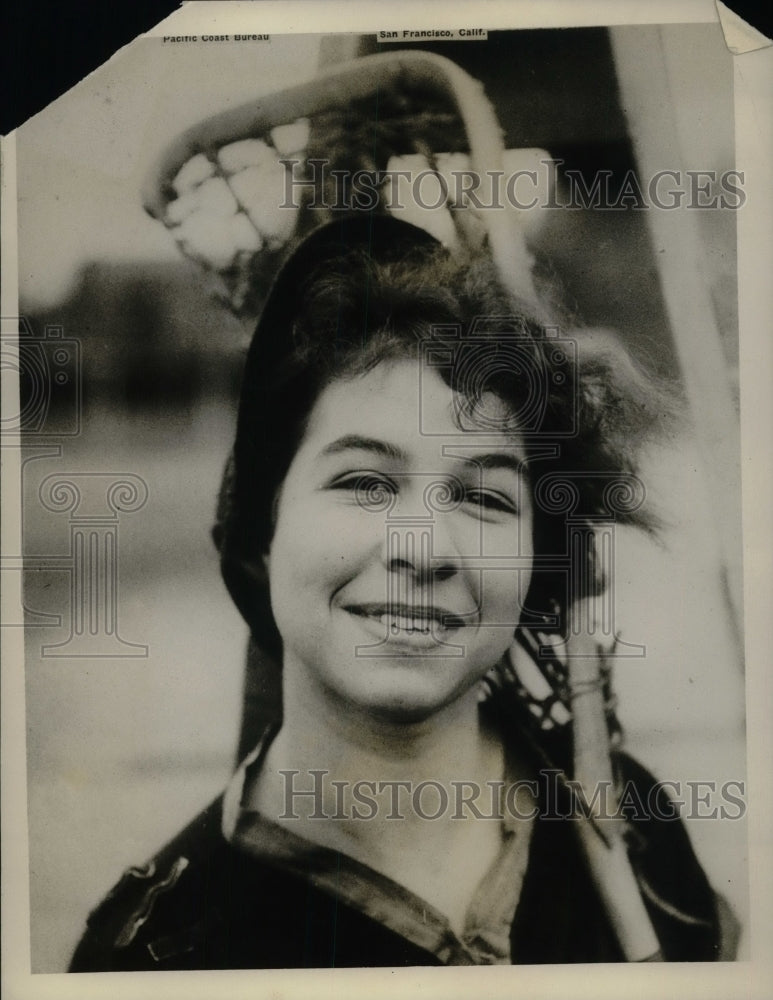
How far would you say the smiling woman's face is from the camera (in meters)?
0.97

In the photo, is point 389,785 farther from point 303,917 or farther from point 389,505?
point 389,505

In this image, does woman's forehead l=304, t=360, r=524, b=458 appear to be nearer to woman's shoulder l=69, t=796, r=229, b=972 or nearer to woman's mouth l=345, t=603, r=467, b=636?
woman's mouth l=345, t=603, r=467, b=636

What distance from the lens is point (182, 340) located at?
3.23 feet

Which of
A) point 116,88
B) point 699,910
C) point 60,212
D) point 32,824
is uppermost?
point 116,88

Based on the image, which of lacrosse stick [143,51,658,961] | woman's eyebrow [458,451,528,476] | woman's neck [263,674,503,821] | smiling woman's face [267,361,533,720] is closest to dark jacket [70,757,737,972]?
woman's neck [263,674,503,821]

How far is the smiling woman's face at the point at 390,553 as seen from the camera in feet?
3.18

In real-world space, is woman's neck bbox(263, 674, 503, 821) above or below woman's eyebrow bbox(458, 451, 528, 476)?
below

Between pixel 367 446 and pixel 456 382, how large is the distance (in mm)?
137

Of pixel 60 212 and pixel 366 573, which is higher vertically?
pixel 60 212

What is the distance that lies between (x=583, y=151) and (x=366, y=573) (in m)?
0.60

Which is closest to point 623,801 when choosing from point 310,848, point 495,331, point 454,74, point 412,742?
point 412,742

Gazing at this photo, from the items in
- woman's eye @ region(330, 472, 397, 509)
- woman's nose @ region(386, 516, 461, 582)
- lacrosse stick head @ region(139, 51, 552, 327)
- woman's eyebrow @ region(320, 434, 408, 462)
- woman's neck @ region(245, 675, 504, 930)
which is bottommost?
woman's neck @ region(245, 675, 504, 930)

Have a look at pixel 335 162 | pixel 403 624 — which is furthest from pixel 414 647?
pixel 335 162

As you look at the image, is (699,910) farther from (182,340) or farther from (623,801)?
(182,340)
